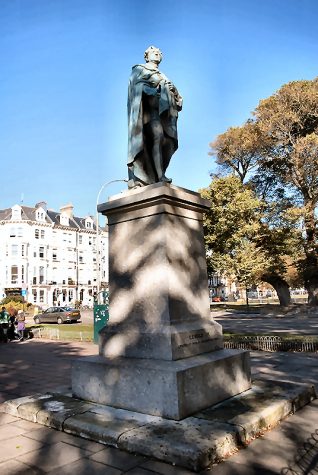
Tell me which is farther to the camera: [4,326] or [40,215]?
[40,215]

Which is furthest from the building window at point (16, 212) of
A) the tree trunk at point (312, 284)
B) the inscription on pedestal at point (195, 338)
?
the inscription on pedestal at point (195, 338)

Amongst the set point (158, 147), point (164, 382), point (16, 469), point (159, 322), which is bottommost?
point (16, 469)

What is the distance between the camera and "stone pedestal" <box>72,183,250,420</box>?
185 inches

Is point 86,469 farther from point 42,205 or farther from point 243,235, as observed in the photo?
point 42,205

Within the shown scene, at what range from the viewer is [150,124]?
6.36m

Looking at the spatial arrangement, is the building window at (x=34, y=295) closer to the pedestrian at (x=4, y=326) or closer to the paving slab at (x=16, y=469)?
the pedestrian at (x=4, y=326)

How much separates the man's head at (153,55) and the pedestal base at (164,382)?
4.91 meters

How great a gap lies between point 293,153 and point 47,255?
47664 mm

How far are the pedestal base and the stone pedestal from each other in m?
0.01

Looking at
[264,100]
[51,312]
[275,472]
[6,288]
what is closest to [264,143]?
[264,100]

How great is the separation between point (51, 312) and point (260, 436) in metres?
33.4

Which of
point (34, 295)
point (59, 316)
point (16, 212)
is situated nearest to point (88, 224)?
point (16, 212)

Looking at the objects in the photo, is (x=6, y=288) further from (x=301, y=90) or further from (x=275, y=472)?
(x=275, y=472)

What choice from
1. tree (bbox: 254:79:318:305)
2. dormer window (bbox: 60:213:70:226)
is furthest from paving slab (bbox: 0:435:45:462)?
dormer window (bbox: 60:213:70:226)
